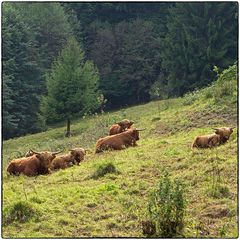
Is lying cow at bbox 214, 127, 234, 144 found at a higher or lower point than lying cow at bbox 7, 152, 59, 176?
higher

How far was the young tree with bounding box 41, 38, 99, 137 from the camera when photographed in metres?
29.2

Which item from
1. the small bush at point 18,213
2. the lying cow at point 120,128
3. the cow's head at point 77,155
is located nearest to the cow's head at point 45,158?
the cow's head at point 77,155

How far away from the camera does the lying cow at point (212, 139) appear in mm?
11758

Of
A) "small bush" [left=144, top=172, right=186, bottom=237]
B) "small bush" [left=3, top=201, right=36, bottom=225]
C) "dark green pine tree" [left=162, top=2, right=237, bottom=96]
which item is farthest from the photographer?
"dark green pine tree" [left=162, top=2, right=237, bottom=96]

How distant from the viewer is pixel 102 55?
4691 centimetres

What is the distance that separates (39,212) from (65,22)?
3925 cm

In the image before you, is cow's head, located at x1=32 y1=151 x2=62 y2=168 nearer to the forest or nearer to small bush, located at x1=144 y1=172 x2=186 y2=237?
small bush, located at x1=144 y1=172 x2=186 y2=237

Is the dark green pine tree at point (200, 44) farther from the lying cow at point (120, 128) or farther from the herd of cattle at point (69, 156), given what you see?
the herd of cattle at point (69, 156)

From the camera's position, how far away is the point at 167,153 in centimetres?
1161

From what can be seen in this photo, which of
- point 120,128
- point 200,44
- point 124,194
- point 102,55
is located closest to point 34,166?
point 124,194

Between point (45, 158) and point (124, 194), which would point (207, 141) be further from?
point (124, 194)

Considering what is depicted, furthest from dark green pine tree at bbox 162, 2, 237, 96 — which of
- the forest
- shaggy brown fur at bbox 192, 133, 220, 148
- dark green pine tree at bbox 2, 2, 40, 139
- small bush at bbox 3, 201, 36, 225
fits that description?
small bush at bbox 3, 201, 36, 225

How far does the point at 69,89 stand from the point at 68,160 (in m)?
17.8

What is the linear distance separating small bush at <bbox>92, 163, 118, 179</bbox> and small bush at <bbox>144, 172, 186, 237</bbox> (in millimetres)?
3292
